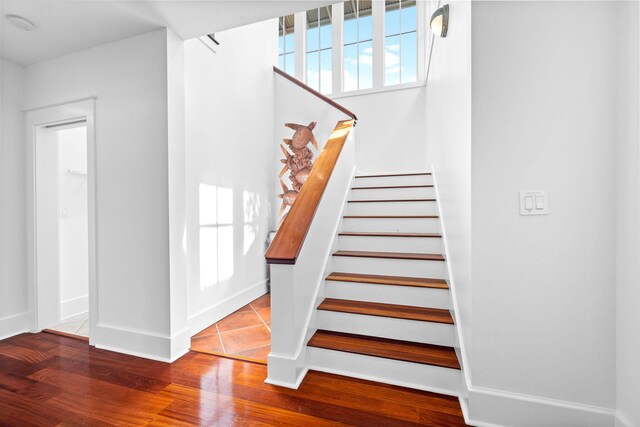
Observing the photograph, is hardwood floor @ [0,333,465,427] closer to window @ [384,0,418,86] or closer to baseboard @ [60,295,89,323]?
baseboard @ [60,295,89,323]

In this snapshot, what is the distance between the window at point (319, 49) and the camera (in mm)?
5391

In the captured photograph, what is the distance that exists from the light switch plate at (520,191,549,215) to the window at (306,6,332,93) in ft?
15.2

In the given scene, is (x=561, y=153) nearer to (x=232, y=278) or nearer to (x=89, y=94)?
(x=232, y=278)

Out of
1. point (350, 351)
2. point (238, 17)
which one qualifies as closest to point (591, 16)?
point (238, 17)

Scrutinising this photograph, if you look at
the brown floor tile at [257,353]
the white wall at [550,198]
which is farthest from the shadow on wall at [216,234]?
the white wall at [550,198]

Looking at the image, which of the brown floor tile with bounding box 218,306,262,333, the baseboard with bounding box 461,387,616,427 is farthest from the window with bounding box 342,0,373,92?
the baseboard with bounding box 461,387,616,427

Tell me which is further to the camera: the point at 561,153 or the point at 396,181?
the point at 396,181

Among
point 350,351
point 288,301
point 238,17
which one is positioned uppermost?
point 238,17

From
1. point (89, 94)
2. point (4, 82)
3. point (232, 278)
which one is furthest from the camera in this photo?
point (232, 278)

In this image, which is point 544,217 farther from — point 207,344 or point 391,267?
point 207,344

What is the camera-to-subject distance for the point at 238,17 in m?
1.98

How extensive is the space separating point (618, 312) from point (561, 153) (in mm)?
744

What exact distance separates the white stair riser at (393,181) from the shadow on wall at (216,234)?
1424 mm

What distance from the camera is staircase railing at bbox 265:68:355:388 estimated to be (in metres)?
1.74
